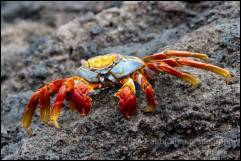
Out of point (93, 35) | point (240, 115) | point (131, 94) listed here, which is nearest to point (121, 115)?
point (131, 94)

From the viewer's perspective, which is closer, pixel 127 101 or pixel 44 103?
pixel 127 101

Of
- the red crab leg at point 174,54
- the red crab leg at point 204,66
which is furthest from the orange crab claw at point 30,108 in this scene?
the red crab leg at point 204,66

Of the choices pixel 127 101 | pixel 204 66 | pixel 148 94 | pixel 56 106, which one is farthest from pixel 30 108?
pixel 204 66

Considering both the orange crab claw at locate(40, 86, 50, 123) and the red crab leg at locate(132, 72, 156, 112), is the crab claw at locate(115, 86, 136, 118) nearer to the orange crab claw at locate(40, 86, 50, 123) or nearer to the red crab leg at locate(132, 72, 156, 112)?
the red crab leg at locate(132, 72, 156, 112)

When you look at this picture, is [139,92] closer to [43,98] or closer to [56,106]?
[56,106]

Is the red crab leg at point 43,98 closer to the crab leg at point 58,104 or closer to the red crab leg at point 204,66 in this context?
the crab leg at point 58,104

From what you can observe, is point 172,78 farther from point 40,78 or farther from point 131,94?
point 40,78
